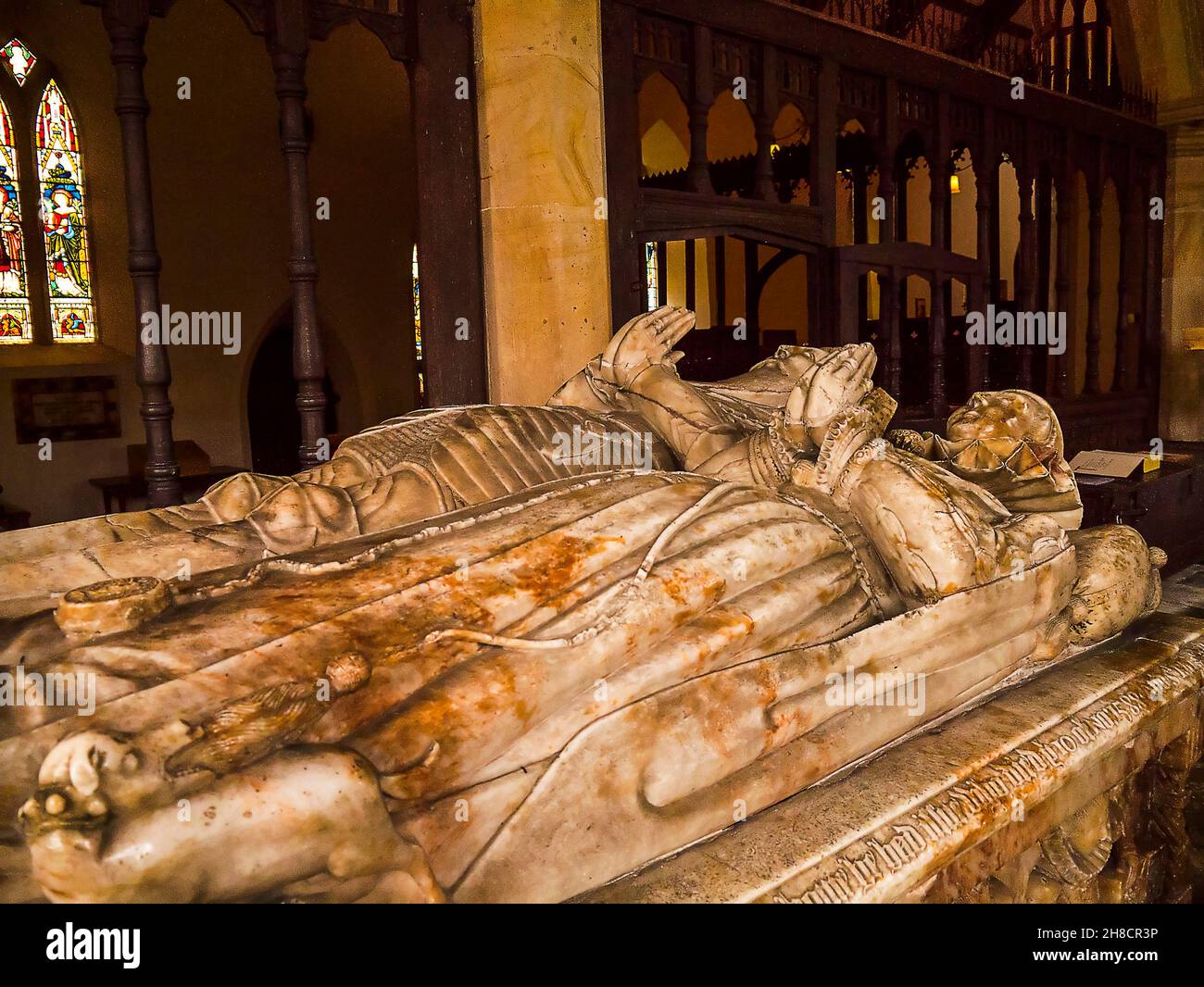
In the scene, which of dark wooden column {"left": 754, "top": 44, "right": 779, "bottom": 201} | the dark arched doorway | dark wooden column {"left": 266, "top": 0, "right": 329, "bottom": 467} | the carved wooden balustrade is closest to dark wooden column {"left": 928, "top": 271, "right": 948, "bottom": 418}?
the carved wooden balustrade

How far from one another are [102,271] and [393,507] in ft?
22.9

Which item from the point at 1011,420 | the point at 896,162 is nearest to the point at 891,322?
the point at 896,162

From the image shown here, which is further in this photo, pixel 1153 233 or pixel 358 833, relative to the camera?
pixel 1153 233

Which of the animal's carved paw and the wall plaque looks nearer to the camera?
the animal's carved paw

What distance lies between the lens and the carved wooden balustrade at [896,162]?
155 inches

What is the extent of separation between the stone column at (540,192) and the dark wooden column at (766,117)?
100cm

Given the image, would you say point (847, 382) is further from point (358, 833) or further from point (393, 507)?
point (358, 833)

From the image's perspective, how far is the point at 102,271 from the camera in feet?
25.3

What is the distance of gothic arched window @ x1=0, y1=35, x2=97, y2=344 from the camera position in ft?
23.9

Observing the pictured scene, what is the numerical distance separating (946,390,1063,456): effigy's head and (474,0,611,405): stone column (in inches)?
61.5

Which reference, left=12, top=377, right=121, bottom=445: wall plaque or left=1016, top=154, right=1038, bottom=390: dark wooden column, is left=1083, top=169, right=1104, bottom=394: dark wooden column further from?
left=12, top=377, right=121, bottom=445: wall plaque

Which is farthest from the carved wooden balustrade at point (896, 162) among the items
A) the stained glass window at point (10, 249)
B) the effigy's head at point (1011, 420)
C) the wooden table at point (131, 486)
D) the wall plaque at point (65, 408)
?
the stained glass window at point (10, 249)

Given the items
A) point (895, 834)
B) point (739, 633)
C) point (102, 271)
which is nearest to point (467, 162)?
point (739, 633)

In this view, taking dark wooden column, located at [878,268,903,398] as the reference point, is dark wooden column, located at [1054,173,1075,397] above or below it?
above
